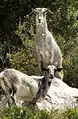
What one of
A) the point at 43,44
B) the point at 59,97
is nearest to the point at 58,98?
the point at 59,97

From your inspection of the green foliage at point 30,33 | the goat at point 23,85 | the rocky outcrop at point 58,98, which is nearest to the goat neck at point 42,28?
the rocky outcrop at point 58,98

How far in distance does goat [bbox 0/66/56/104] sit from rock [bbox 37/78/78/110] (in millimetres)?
356

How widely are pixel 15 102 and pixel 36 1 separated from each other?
1323cm

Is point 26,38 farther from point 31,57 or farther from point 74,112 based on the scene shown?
point 74,112

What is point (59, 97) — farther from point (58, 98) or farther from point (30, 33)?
point (30, 33)

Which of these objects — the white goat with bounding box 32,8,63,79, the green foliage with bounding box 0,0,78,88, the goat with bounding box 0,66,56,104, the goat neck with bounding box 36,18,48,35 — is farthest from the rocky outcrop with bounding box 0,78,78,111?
the green foliage with bounding box 0,0,78,88

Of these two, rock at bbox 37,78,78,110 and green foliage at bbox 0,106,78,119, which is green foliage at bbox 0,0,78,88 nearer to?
rock at bbox 37,78,78,110

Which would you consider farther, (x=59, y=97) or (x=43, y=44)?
(x=43, y=44)

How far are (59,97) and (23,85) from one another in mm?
1688

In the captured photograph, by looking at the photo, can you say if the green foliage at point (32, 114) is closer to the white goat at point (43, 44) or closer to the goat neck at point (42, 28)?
the white goat at point (43, 44)

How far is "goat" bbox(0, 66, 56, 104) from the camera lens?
1310cm

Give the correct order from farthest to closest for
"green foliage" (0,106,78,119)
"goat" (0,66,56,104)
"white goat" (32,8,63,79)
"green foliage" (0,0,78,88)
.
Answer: "green foliage" (0,0,78,88), "white goat" (32,8,63,79), "goat" (0,66,56,104), "green foliage" (0,106,78,119)

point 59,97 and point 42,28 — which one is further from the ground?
point 42,28

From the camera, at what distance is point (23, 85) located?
45.1 feet
